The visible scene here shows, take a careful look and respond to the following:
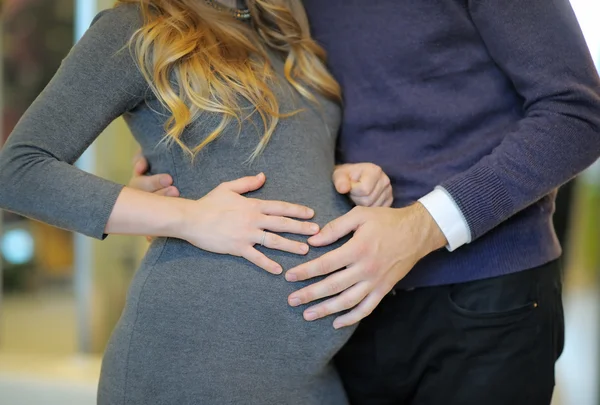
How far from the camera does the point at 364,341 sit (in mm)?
1293

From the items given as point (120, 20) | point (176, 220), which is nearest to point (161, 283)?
point (176, 220)

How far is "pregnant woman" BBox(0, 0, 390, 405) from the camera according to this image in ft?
3.44

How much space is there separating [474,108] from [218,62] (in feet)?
1.49

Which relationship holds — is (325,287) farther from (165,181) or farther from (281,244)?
(165,181)

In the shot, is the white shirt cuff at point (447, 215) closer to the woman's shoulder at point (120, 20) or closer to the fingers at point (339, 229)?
the fingers at point (339, 229)

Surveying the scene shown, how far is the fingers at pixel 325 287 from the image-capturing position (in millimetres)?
1067

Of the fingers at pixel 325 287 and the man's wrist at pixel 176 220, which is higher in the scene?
the man's wrist at pixel 176 220

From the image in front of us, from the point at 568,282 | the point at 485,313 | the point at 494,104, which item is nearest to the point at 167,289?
the point at 485,313

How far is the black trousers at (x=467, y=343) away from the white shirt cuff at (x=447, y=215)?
0.14m

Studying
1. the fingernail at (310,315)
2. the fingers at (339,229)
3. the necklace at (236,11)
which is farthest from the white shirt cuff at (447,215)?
the necklace at (236,11)

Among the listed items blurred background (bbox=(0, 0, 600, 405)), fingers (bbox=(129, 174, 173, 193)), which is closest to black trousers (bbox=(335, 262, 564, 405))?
fingers (bbox=(129, 174, 173, 193))

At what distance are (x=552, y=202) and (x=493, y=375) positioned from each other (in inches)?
13.4

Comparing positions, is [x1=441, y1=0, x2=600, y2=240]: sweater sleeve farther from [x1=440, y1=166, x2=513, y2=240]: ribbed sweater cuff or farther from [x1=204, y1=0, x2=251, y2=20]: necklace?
[x1=204, y1=0, x2=251, y2=20]: necklace

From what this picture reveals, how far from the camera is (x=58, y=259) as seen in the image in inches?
128
